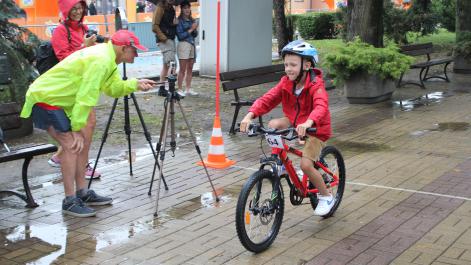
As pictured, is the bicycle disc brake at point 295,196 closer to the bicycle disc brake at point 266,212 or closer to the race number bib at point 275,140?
the bicycle disc brake at point 266,212

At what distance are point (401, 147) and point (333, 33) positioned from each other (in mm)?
22452

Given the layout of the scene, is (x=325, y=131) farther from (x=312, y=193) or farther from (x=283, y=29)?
(x=283, y=29)

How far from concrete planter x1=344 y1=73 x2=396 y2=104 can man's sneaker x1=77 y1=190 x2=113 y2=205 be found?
674 cm

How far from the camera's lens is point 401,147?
330 inches

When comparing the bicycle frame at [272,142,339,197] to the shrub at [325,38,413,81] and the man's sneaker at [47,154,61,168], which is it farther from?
the shrub at [325,38,413,81]

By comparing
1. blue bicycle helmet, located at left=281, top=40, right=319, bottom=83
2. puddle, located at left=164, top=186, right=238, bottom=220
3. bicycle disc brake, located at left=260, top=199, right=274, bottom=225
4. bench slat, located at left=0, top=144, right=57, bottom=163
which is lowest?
puddle, located at left=164, top=186, right=238, bottom=220

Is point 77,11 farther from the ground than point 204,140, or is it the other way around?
point 77,11

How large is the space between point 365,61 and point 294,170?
253 inches

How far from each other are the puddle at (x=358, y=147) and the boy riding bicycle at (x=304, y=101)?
3013 millimetres

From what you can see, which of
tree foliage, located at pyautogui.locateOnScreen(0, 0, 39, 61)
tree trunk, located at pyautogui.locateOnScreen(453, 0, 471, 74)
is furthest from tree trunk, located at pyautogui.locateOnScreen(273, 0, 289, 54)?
tree foliage, located at pyautogui.locateOnScreen(0, 0, 39, 61)

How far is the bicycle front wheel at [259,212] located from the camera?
4.68 meters

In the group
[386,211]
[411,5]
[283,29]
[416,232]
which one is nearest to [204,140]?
[386,211]

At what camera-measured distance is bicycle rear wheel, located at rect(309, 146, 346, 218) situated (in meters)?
5.58

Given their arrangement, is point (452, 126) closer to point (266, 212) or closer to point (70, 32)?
point (266, 212)
